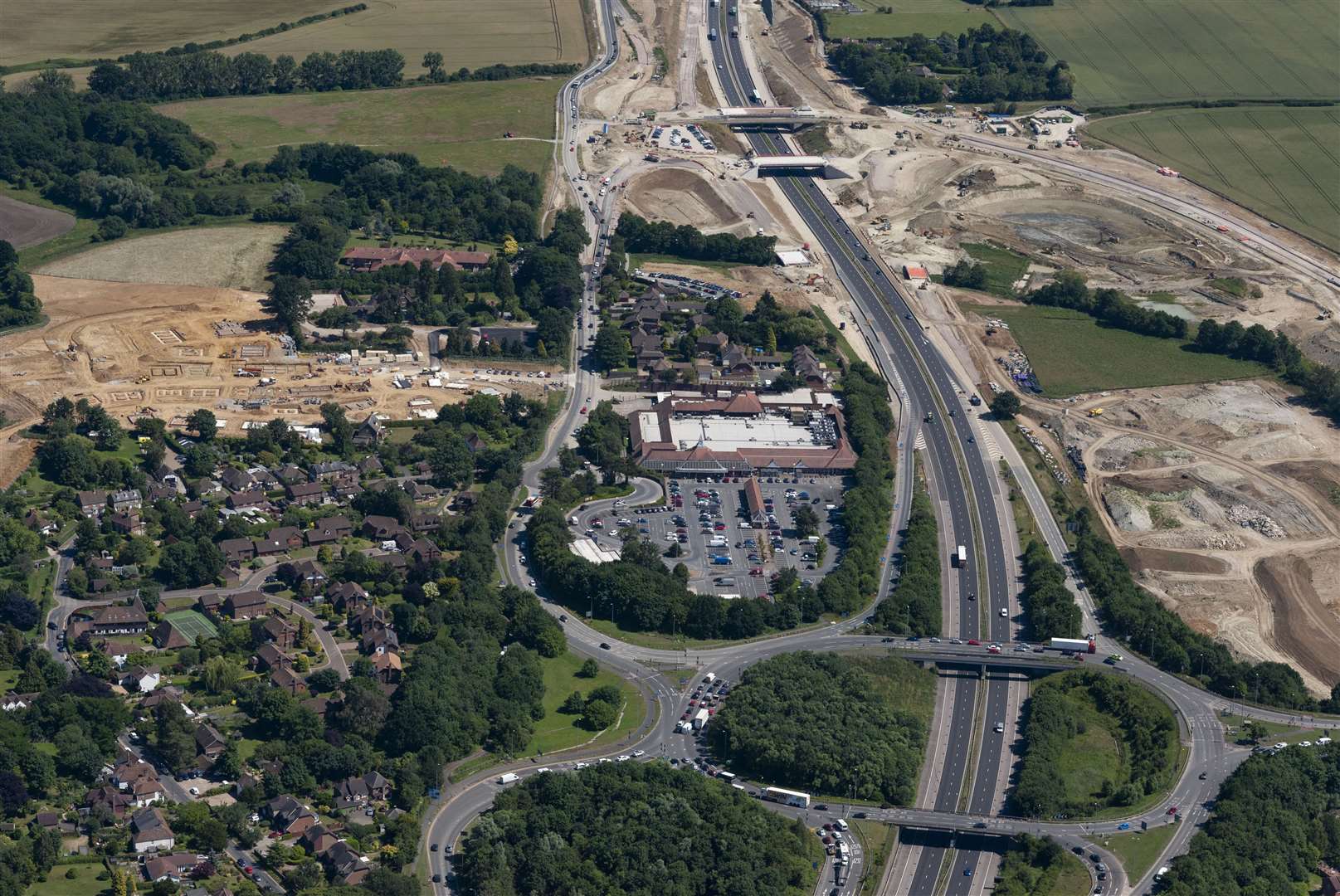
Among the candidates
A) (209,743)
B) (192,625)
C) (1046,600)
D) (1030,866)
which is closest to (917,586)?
Result: (1046,600)

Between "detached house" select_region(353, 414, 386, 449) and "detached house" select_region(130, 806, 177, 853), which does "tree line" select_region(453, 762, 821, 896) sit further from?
"detached house" select_region(353, 414, 386, 449)

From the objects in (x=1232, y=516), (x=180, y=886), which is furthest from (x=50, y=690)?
(x=1232, y=516)

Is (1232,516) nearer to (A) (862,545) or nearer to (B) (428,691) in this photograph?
(A) (862,545)

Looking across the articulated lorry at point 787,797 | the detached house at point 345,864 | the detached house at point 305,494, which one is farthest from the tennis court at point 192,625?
the articulated lorry at point 787,797

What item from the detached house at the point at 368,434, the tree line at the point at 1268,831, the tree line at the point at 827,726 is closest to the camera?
the tree line at the point at 1268,831

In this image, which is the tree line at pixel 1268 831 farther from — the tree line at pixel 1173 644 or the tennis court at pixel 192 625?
the tennis court at pixel 192 625

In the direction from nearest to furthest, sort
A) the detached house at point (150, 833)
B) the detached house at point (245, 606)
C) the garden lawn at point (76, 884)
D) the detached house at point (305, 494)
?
the garden lawn at point (76, 884), the detached house at point (150, 833), the detached house at point (245, 606), the detached house at point (305, 494)
